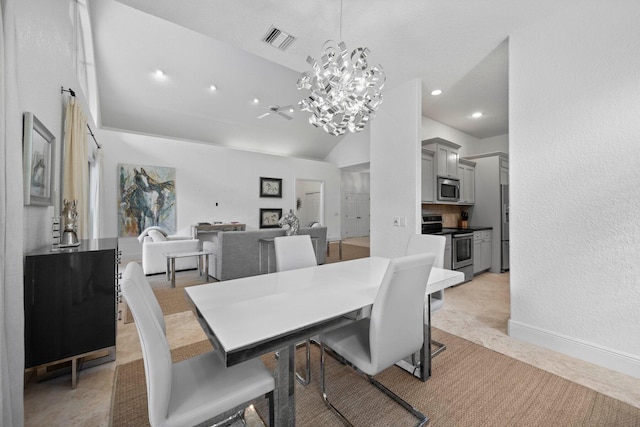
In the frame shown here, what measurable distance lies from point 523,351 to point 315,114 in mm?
2603

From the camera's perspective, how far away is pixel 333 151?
9.45 meters

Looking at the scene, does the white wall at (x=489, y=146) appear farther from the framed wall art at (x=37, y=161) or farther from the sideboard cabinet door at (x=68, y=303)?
the framed wall art at (x=37, y=161)

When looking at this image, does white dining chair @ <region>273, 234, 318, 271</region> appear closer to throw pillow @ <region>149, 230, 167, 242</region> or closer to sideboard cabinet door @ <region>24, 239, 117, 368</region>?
sideboard cabinet door @ <region>24, 239, 117, 368</region>

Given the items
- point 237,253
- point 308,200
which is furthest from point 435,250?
point 308,200

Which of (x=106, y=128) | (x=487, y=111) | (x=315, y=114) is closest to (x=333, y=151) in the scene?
(x=487, y=111)

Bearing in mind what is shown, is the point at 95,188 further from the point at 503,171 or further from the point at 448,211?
the point at 503,171

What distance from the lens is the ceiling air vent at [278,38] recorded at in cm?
244

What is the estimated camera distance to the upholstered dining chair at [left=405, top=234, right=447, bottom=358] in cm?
212

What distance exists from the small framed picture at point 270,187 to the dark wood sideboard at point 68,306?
6.03 metres

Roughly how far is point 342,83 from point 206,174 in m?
6.00

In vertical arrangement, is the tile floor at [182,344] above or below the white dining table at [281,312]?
below

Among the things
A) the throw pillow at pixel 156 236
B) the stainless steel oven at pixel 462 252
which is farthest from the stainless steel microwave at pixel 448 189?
the throw pillow at pixel 156 236

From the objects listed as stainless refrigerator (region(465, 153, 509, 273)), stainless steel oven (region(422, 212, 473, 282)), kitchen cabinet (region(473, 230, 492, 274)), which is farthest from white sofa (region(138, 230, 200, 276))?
stainless refrigerator (region(465, 153, 509, 273))

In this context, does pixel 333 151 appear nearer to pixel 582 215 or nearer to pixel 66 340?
pixel 582 215
